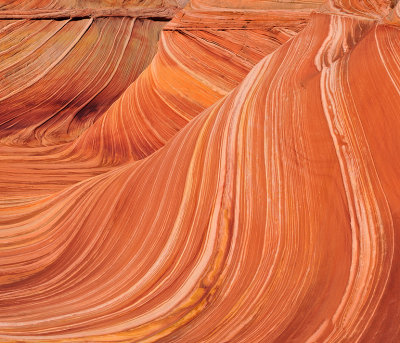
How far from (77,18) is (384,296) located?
6647mm

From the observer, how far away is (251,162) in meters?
2.32

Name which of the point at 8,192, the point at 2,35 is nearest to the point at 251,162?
the point at 8,192

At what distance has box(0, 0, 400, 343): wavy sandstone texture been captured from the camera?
1.82 m

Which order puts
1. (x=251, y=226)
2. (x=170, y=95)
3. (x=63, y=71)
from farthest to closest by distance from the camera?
(x=63, y=71)
(x=170, y=95)
(x=251, y=226)

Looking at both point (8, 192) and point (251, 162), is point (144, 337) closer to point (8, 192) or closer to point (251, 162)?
point (251, 162)

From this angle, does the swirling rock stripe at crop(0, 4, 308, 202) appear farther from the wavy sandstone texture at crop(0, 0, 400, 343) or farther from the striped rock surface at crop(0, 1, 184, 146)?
the wavy sandstone texture at crop(0, 0, 400, 343)

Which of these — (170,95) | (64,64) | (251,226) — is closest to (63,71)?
(64,64)

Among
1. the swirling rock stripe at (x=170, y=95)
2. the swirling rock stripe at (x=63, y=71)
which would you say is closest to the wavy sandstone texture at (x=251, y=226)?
the swirling rock stripe at (x=170, y=95)

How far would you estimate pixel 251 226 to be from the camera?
213 centimetres

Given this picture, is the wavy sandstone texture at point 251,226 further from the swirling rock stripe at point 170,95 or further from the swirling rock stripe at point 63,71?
the swirling rock stripe at point 63,71

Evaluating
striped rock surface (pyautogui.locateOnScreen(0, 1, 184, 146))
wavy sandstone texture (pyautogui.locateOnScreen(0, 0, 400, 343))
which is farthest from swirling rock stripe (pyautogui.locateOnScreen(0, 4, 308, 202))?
wavy sandstone texture (pyautogui.locateOnScreen(0, 0, 400, 343))

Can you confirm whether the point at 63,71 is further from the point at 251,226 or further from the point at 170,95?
the point at 251,226

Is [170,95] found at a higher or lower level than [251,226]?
higher

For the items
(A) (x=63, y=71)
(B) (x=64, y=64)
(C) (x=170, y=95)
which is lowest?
(C) (x=170, y=95)
